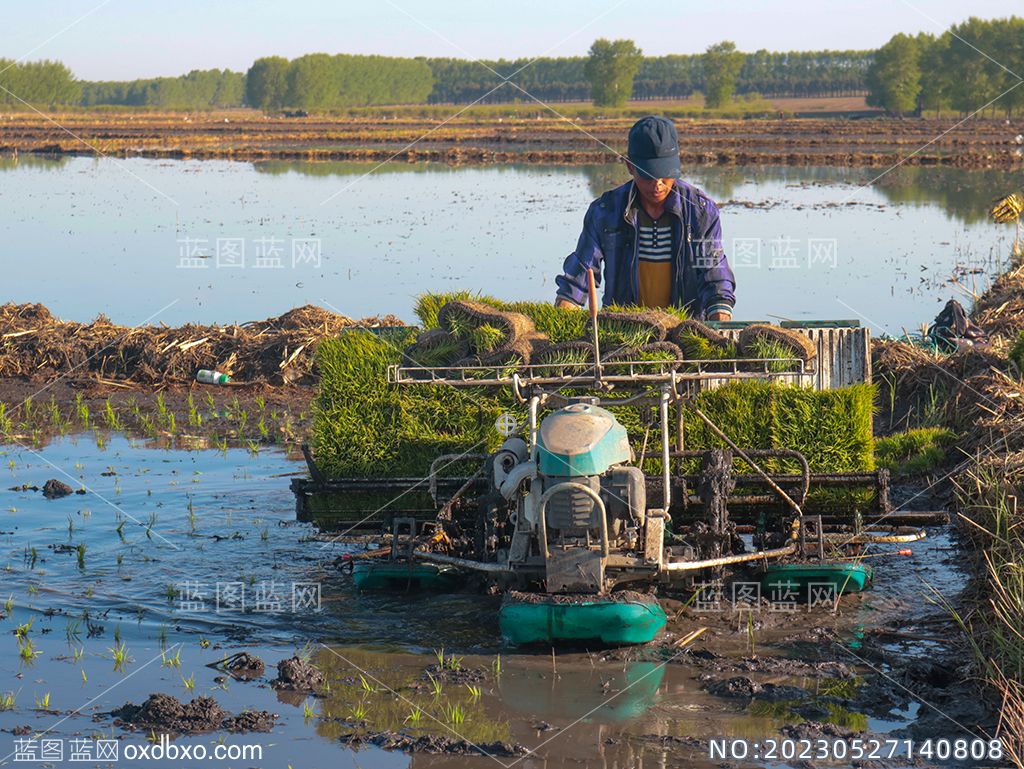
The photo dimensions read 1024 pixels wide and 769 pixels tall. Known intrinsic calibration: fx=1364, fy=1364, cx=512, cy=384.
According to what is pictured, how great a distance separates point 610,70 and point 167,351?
101m

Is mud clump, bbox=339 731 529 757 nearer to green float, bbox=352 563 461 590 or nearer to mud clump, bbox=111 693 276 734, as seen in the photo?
mud clump, bbox=111 693 276 734

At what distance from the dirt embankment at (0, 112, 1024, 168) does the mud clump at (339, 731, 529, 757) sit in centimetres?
3544

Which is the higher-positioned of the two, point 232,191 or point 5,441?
point 232,191

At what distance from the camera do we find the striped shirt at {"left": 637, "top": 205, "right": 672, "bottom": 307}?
9383 millimetres

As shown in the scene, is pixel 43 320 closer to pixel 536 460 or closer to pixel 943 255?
pixel 536 460

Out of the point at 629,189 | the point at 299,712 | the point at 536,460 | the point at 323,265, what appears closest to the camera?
the point at 299,712

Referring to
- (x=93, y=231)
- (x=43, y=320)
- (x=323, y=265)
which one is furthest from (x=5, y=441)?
(x=93, y=231)

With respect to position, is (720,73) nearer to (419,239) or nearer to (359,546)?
(419,239)

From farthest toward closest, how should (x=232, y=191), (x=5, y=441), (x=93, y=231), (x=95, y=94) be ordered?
(x=95, y=94) < (x=232, y=191) < (x=93, y=231) < (x=5, y=441)

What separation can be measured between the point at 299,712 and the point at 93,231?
2252 cm

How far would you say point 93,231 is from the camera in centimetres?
2711

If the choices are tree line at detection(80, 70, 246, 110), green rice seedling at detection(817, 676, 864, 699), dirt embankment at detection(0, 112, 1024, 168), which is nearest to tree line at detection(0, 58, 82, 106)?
dirt embankment at detection(0, 112, 1024, 168)

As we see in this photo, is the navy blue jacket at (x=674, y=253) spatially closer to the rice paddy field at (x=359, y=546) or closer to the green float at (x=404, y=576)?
the rice paddy field at (x=359, y=546)

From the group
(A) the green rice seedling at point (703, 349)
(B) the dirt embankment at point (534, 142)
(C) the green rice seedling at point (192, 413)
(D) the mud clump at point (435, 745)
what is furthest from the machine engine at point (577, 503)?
(B) the dirt embankment at point (534, 142)
